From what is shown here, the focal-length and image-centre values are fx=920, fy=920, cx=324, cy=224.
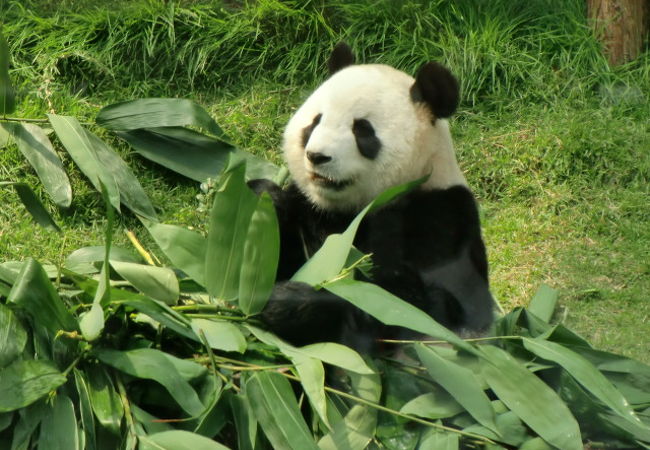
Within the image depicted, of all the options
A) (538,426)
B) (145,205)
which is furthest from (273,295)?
(145,205)

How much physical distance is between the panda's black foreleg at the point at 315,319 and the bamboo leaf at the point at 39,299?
48 centimetres

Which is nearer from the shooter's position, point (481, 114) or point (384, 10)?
point (384, 10)

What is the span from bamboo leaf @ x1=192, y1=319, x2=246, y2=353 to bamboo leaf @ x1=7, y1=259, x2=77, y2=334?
0.97ft

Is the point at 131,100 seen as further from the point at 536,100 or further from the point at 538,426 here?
the point at 538,426

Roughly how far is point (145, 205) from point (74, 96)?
0.75 metres

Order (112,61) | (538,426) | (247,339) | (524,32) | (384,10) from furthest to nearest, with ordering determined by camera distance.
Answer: (112,61), (524,32), (384,10), (247,339), (538,426)

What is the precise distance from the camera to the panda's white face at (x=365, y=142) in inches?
101

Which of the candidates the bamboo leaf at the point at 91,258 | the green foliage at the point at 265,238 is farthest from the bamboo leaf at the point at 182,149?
the bamboo leaf at the point at 91,258

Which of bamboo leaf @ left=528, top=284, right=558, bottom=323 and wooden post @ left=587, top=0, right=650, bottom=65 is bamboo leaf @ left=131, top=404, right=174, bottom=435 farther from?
wooden post @ left=587, top=0, right=650, bottom=65

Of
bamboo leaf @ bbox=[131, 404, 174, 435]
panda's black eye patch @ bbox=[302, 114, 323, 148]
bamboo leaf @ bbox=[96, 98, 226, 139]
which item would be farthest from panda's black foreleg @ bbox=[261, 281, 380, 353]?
bamboo leaf @ bbox=[96, 98, 226, 139]

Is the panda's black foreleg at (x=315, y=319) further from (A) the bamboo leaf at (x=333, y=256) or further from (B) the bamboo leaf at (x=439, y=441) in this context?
(B) the bamboo leaf at (x=439, y=441)

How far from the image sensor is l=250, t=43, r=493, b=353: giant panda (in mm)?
2273

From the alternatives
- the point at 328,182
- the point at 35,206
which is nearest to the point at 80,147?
the point at 35,206

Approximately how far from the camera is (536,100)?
3553 millimetres
